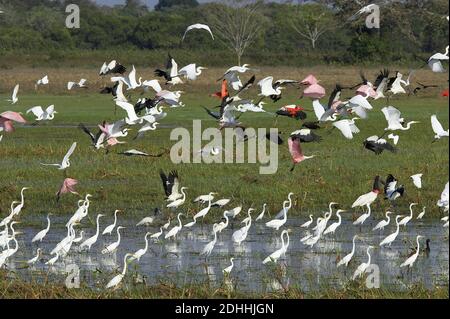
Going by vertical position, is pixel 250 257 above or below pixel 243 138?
below

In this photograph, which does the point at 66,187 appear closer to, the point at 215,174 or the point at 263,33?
the point at 215,174

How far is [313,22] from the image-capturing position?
61188mm

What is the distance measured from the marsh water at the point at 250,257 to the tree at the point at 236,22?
3915 centimetres

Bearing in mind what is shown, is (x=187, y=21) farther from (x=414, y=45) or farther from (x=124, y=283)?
(x=124, y=283)

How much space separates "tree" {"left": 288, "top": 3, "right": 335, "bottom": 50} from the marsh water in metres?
46.6

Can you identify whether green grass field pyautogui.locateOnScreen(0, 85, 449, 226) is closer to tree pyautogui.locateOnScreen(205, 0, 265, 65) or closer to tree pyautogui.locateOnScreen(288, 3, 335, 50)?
tree pyautogui.locateOnScreen(205, 0, 265, 65)

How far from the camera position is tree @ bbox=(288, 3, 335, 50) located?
200 ft

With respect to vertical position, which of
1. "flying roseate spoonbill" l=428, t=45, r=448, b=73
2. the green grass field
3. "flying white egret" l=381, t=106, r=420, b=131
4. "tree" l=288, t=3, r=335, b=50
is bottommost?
"tree" l=288, t=3, r=335, b=50

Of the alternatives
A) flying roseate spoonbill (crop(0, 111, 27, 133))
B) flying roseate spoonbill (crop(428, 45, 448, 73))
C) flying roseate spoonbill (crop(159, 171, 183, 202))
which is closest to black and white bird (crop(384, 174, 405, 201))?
flying roseate spoonbill (crop(428, 45, 448, 73))

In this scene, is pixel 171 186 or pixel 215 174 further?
pixel 215 174

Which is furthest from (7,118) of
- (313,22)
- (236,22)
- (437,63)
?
(236,22)

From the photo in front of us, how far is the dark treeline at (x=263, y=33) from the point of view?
48.1 meters

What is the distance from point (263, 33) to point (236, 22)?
211 centimetres

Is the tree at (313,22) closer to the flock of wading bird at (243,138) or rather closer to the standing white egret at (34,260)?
the flock of wading bird at (243,138)
